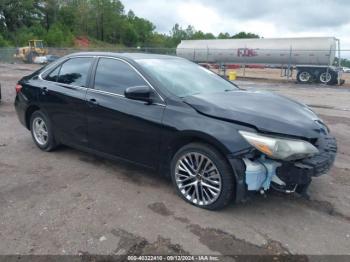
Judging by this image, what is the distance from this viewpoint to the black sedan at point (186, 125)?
3.57 m

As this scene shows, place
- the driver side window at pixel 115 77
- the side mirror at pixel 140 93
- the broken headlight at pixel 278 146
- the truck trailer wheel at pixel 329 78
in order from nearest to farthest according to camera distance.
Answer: the broken headlight at pixel 278 146 < the side mirror at pixel 140 93 < the driver side window at pixel 115 77 < the truck trailer wheel at pixel 329 78

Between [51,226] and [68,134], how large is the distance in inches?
77.6

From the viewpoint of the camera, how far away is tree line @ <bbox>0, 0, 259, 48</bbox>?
6506 cm

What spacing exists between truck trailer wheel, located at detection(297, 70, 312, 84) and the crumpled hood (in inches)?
872

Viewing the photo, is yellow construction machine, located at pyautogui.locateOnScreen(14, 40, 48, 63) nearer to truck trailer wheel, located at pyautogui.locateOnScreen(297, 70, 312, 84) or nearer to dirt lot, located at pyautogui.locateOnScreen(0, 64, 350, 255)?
truck trailer wheel, located at pyautogui.locateOnScreen(297, 70, 312, 84)

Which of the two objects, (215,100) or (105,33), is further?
(105,33)

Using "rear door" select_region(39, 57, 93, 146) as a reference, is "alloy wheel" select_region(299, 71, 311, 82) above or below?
below

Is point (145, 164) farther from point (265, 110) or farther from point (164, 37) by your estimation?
point (164, 37)

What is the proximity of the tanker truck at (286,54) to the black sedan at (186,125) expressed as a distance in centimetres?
2120

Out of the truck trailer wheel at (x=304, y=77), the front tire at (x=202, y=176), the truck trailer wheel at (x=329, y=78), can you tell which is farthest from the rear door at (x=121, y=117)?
the truck trailer wheel at (x=304, y=77)

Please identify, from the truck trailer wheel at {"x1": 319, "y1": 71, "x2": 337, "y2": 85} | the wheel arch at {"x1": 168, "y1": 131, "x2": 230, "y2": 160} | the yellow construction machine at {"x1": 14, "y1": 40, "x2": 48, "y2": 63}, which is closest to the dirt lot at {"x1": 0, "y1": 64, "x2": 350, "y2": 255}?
the wheel arch at {"x1": 168, "y1": 131, "x2": 230, "y2": 160}

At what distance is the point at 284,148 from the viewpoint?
11.5ft

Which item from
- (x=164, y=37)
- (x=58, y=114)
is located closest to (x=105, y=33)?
(x=164, y=37)

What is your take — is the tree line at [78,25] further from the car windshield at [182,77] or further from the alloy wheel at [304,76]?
the car windshield at [182,77]
